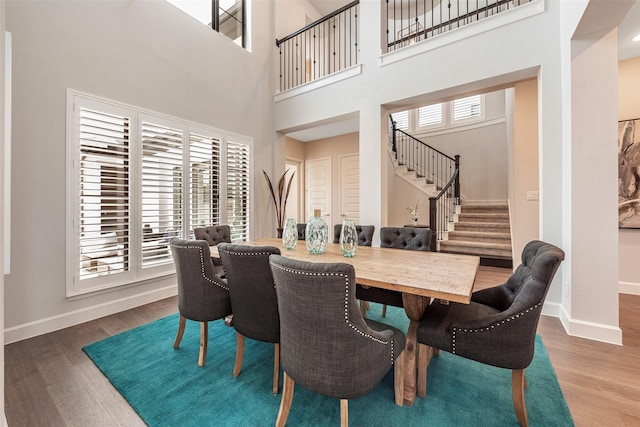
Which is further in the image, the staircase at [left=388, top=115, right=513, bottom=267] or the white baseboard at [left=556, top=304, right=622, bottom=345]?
the staircase at [left=388, top=115, right=513, bottom=267]

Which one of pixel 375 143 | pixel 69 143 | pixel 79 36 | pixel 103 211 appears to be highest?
pixel 79 36

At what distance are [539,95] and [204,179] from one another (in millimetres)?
4087

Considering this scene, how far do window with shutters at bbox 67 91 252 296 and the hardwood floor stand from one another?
0.63 m

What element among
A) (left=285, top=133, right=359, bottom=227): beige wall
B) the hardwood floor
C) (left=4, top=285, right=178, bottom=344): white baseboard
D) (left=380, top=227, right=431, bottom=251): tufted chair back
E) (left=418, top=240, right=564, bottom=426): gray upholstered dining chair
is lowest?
the hardwood floor

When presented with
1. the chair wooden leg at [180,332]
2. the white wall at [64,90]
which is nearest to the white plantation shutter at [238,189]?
the white wall at [64,90]

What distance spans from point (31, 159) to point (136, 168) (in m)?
0.82

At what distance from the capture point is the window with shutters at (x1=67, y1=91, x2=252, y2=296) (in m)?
2.63

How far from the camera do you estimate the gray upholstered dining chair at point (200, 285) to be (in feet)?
5.97

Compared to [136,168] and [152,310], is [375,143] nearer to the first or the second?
[136,168]

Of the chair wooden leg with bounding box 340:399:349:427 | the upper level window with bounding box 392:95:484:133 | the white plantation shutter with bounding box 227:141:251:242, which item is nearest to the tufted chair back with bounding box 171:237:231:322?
the chair wooden leg with bounding box 340:399:349:427

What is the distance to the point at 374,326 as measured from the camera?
1.51 metres

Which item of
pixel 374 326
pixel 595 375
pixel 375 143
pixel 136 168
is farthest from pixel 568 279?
pixel 136 168

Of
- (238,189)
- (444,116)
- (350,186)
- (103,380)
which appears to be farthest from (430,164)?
(103,380)

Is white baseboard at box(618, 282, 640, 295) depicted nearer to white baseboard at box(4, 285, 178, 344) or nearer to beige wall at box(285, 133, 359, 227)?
beige wall at box(285, 133, 359, 227)
